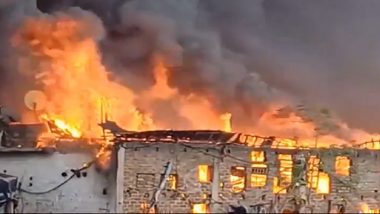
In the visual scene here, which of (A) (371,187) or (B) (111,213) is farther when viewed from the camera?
(A) (371,187)

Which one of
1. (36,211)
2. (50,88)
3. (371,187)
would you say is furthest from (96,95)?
(371,187)

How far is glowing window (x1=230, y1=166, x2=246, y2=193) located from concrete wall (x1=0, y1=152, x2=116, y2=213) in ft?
12.0

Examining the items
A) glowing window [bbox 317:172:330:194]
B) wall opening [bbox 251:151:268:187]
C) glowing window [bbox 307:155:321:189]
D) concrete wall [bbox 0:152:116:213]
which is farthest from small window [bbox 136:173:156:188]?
glowing window [bbox 317:172:330:194]

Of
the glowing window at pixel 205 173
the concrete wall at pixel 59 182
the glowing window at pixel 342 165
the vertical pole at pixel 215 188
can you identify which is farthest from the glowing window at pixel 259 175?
the concrete wall at pixel 59 182

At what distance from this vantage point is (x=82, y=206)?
22781 millimetres

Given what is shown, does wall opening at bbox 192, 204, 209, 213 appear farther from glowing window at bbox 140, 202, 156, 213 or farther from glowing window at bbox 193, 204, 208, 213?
glowing window at bbox 140, 202, 156, 213

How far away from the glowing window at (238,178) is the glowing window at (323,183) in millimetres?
2465

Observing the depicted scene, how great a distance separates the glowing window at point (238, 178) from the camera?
77.8 ft

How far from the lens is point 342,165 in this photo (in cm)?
2455

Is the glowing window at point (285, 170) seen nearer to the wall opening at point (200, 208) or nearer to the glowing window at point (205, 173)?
the glowing window at point (205, 173)

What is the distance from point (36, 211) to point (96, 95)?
10.1 metres

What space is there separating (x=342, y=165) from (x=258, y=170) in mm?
2802

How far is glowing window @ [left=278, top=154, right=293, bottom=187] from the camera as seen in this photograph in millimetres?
23984

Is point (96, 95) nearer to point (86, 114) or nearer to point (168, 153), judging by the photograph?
point (86, 114)
